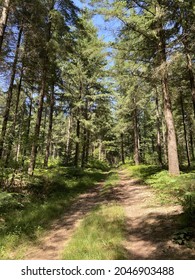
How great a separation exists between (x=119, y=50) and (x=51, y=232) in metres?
9.73

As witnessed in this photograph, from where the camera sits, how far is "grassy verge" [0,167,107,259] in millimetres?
6676

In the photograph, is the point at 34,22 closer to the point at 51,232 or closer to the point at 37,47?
the point at 37,47

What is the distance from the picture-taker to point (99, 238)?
6.28 meters

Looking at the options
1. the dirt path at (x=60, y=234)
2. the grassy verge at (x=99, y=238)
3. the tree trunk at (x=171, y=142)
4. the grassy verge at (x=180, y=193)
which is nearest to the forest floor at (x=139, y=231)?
the dirt path at (x=60, y=234)

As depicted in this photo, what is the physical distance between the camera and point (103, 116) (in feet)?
86.3

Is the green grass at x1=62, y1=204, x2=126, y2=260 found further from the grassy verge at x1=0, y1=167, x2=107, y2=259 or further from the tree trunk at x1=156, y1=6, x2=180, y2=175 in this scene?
the tree trunk at x1=156, y1=6, x2=180, y2=175

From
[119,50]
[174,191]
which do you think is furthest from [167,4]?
[174,191]

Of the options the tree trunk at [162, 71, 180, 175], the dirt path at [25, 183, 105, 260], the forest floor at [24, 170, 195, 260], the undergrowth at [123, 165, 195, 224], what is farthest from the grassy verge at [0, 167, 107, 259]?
the tree trunk at [162, 71, 180, 175]

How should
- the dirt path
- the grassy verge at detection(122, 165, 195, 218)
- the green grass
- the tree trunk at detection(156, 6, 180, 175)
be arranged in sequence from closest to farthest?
the green grass → the dirt path → the grassy verge at detection(122, 165, 195, 218) → the tree trunk at detection(156, 6, 180, 175)

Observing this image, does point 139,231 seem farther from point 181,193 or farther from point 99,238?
point 181,193

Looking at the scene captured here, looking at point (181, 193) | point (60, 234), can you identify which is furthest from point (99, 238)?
point (181, 193)

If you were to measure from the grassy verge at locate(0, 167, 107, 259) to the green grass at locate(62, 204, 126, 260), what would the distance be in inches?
51.7

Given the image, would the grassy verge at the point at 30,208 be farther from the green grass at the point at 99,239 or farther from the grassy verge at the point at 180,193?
the grassy verge at the point at 180,193

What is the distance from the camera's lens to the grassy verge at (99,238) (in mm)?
5309
